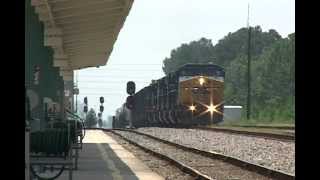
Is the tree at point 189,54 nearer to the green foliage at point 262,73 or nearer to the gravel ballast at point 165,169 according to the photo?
the green foliage at point 262,73

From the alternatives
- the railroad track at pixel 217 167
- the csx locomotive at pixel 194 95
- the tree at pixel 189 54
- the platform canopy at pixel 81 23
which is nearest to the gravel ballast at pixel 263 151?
the railroad track at pixel 217 167

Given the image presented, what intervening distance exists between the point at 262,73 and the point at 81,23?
70.9 meters

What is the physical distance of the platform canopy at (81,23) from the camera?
61.3 ft

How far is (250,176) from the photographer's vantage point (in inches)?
554

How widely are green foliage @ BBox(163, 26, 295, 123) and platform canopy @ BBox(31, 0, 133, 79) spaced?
26.8 metres

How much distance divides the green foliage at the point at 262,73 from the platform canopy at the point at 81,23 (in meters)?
26.8

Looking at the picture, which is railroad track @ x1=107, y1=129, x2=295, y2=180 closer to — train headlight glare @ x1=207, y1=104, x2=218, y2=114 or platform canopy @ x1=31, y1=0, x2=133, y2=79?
platform canopy @ x1=31, y1=0, x2=133, y2=79

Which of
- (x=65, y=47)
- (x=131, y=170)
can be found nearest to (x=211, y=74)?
(x=65, y=47)

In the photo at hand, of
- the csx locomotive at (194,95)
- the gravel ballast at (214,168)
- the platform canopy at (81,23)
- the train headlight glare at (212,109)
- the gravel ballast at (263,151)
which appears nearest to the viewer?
the gravel ballast at (214,168)

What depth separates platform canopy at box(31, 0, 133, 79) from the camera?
18.7 meters

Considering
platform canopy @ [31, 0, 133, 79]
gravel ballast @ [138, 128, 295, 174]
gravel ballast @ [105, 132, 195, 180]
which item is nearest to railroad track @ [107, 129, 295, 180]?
gravel ballast @ [105, 132, 195, 180]
